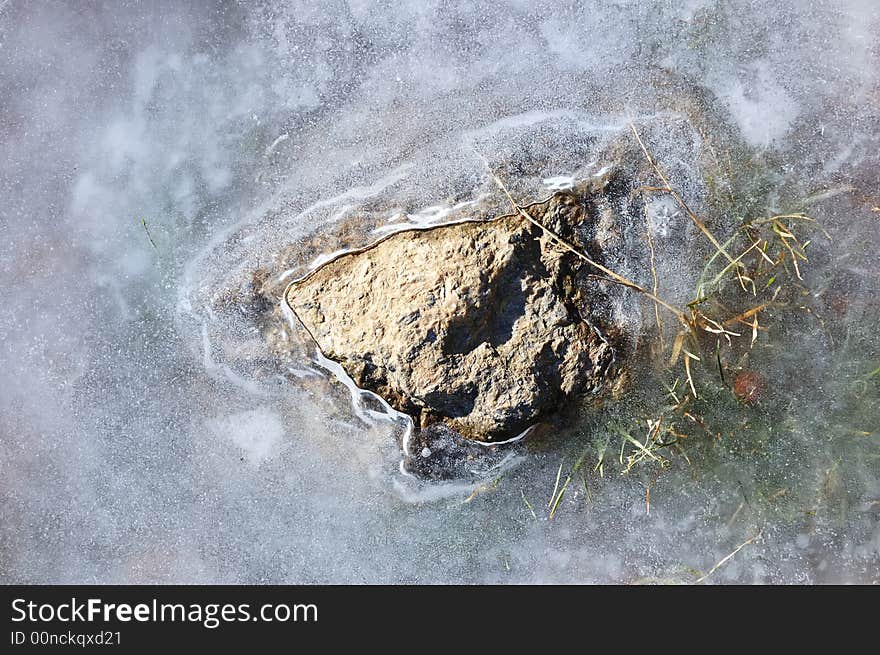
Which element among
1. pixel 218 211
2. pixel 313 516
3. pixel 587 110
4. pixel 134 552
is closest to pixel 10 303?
pixel 218 211

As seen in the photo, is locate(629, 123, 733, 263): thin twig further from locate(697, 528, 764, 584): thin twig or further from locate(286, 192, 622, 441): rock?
locate(697, 528, 764, 584): thin twig

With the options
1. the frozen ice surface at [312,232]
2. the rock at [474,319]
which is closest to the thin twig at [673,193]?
the frozen ice surface at [312,232]

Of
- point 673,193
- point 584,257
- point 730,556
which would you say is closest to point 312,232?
point 584,257

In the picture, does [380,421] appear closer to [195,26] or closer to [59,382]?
[59,382]

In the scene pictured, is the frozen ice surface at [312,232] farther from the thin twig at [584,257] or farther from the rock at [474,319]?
the rock at [474,319]

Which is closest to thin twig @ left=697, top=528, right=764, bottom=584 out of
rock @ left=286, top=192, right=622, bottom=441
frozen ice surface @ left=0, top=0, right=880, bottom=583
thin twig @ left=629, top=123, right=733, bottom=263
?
frozen ice surface @ left=0, top=0, right=880, bottom=583

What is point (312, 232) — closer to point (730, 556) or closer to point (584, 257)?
point (584, 257)
